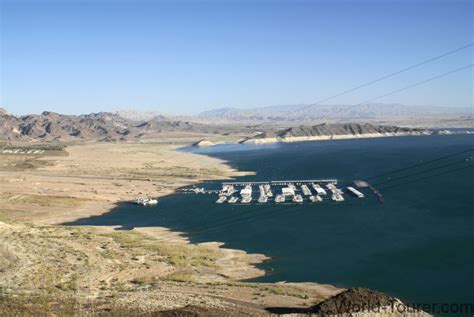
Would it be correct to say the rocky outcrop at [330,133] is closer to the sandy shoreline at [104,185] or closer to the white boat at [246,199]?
the sandy shoreline at [104,185]

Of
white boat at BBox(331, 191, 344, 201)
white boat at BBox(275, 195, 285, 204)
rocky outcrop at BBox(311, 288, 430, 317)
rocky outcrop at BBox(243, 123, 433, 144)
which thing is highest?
rocky outcrop at BBox(243, 123, 433, 144)

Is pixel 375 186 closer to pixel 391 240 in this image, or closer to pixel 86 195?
pixel 391 240

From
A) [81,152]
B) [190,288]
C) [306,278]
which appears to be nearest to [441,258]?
[306,278]

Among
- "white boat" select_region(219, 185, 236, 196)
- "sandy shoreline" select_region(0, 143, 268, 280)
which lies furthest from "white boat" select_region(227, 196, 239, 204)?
"sandy shoreline" select_region(0, 143, 268, 280)

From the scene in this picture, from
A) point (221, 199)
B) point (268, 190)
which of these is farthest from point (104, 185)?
point (268, 190)

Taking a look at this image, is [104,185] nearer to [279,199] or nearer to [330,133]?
[279,199]

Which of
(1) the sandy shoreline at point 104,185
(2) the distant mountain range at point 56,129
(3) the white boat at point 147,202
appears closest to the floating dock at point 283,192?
(3) the white boat at point 147,202

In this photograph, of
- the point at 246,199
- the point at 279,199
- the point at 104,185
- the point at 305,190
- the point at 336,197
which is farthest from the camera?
the point at 104,185

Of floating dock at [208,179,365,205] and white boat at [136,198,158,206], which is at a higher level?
floating dock at [208,179,365,205]

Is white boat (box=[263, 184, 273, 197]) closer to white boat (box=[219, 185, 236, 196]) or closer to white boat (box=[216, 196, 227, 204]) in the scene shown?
white boat (box=[219, 185, 236, 196])
